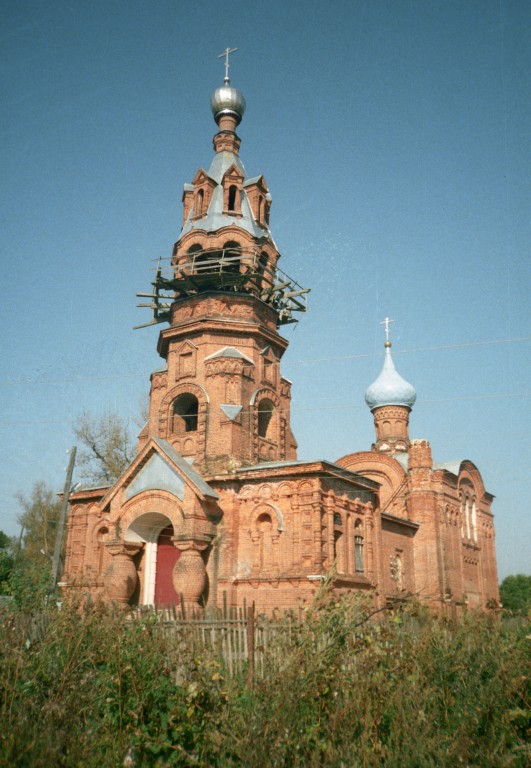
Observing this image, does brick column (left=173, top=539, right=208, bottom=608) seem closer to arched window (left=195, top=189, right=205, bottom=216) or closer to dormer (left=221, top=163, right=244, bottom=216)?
arched window (left=195, top=189, right=205, bottom=216)

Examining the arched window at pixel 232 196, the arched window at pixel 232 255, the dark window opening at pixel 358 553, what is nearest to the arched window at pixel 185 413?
the arched window at pixel 232 255

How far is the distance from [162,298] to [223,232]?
3.21 metres

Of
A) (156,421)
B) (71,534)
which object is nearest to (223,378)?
(156,421)

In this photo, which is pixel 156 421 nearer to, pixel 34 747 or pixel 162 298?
pixel 162 298

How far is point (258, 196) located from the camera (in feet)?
77.9

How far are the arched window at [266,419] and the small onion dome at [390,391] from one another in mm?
12657

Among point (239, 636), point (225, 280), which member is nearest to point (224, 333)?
point (225, 280)

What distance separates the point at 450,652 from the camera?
714cm

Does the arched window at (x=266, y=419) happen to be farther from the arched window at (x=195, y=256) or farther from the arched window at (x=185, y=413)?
the arched window at (x=195, y=256)

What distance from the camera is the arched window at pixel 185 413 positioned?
2093 centimetres

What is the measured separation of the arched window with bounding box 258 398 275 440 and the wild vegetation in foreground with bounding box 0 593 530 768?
14.6 metres

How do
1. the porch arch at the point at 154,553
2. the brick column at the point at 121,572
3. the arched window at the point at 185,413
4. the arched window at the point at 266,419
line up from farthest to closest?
the arched window at the point at 266,419 → the arched window at the point at 185,413 → the porch arch at the point at 154,553 → the brick column at the point at 121,572

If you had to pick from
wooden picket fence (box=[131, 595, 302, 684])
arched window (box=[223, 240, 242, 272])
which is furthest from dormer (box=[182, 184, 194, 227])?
wooden picket fence (box=[131, 595, 302, 684])

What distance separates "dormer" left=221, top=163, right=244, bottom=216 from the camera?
23203mm
